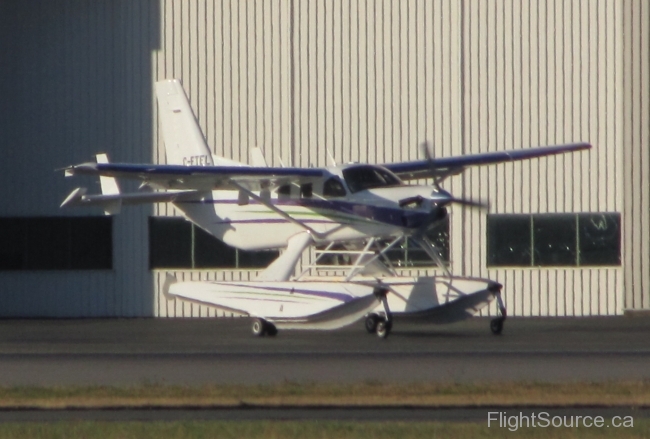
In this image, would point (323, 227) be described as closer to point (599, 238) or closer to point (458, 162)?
point (458, 162)

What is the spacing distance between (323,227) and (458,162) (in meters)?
2.97

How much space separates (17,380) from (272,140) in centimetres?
1437

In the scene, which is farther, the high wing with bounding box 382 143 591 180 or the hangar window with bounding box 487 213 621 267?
the hangar window with bounding box 487 213 621 267

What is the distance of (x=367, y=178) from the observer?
20.1m

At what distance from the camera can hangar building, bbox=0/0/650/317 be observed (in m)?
25.9

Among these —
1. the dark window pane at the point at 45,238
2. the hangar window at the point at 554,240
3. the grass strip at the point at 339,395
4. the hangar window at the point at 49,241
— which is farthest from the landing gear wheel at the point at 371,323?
the dark window pane at the point at 45,238

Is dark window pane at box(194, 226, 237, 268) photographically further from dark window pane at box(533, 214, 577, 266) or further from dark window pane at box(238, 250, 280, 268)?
dark window pane at box(533, 214, 577, 266)

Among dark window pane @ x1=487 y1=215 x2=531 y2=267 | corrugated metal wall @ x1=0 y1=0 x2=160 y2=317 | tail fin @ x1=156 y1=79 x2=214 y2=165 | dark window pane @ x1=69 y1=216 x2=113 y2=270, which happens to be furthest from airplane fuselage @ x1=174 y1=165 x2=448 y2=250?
dark window pane @ x1=487 y1=215 x2=531 y2=267

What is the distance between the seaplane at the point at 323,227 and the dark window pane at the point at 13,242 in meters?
6.01

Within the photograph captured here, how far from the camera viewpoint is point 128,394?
35.9ft

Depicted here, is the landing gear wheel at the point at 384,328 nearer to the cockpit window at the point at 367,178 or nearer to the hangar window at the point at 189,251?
the cockpit window at the point at 367,178

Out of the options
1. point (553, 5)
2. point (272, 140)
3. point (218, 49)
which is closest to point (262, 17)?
point (218, 49)

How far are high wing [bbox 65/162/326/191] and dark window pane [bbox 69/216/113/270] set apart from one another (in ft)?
20.5

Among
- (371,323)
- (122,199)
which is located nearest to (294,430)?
(371,323)
